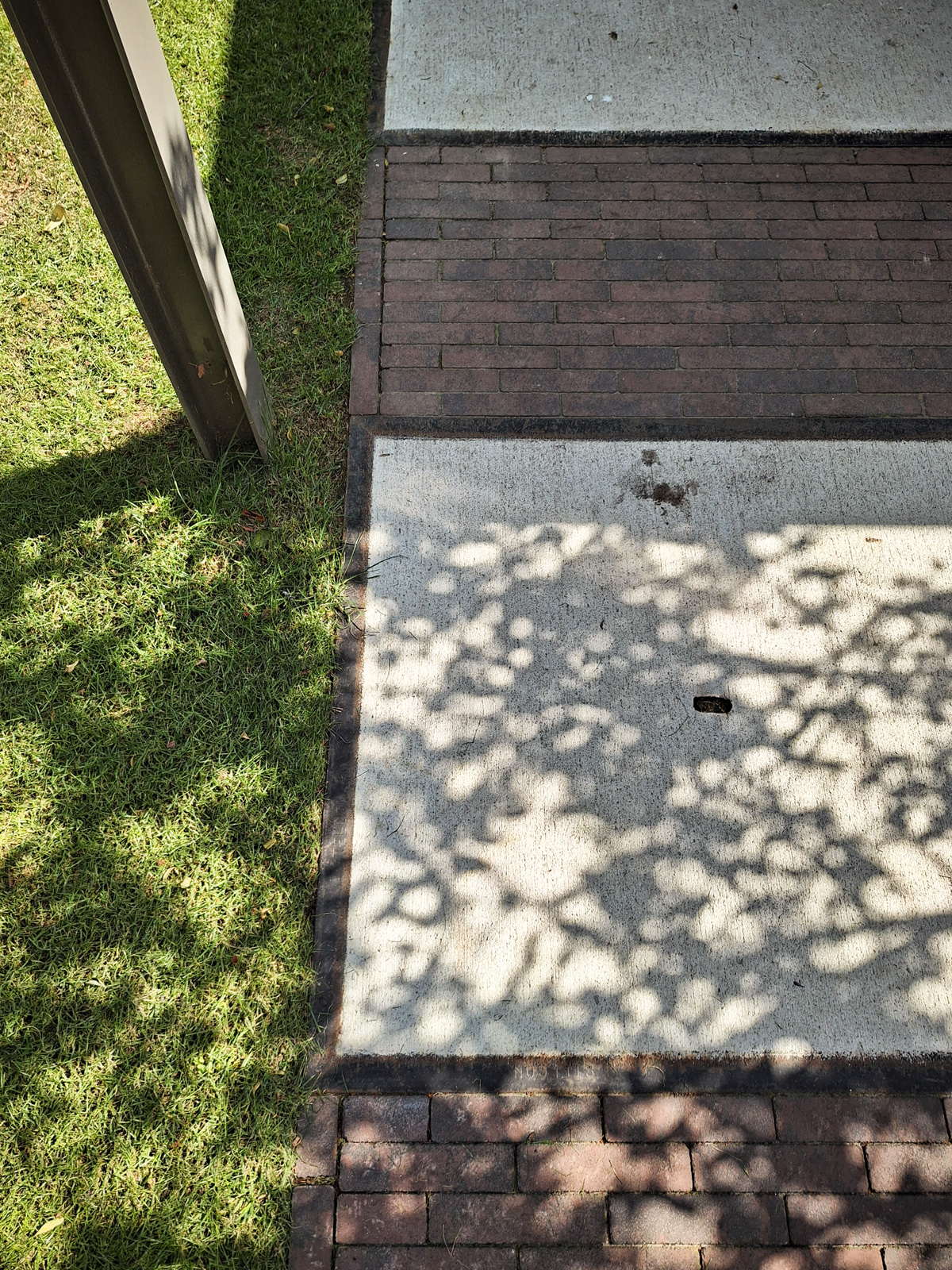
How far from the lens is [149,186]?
2748mm

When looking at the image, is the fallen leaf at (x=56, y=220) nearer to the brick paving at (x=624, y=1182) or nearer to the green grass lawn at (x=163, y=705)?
the green grass lawn at (x=163, y=705)

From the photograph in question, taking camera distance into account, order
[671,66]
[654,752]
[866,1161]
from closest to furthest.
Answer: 1. [866,1161]
2. [654,752]
3. [671,66]

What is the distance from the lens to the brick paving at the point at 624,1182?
2.70 m

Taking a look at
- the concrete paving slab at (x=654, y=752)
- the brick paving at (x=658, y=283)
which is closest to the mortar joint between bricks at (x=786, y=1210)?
the concrete paving slab at (x=654, y=752)

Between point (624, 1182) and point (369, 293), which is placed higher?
point (369, 293)

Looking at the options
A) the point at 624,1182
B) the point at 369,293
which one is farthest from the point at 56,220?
the point at 624,1182

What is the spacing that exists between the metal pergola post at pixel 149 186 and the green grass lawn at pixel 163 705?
471 mm

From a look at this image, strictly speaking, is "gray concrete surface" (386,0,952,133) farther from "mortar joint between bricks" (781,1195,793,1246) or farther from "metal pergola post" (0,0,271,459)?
"mortar joint between bricks" (781,1195,793,1246)

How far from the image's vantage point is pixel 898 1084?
9.46 ft

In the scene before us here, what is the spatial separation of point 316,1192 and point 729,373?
142 inches

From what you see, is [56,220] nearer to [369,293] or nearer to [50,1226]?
[369,293]

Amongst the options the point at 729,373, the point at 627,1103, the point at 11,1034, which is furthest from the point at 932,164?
the point at 11,1034

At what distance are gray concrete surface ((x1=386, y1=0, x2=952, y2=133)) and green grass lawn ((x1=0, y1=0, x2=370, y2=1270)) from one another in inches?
22.3

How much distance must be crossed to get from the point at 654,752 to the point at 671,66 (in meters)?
3.98
